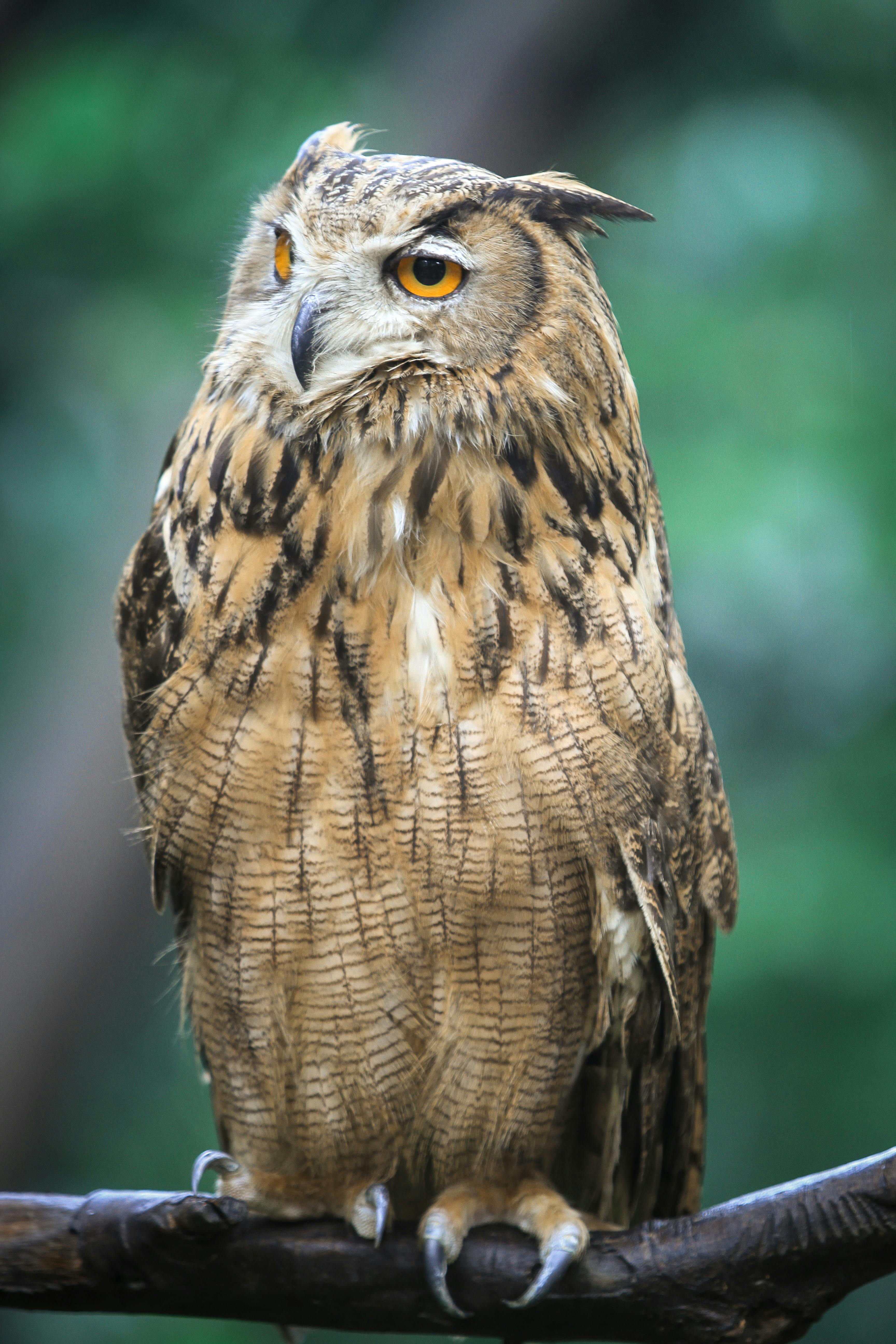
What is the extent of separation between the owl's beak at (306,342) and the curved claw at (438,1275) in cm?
125

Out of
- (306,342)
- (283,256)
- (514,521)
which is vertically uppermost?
(283,256)

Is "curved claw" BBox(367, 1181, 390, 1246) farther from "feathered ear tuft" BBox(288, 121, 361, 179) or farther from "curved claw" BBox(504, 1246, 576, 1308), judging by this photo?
"feathered ear tuft" BBox(288, 121, 361, 179)

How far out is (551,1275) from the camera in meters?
1.91

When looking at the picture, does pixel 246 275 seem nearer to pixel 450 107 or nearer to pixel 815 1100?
pixel 450 107

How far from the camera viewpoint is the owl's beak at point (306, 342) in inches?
71.0

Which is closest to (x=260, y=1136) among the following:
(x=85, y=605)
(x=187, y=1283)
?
(x=187, y=1283)

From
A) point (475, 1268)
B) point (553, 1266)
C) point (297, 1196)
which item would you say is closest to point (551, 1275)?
point (553, 1266)

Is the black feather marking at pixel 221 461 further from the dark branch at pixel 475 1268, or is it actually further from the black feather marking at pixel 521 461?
the dark branch at pixel 475 1268

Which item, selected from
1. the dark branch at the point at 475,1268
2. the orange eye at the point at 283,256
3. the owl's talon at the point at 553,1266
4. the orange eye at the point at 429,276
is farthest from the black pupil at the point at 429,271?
the owl's talon at the point at 553,1266

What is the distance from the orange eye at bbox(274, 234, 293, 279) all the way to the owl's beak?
17 centimetres

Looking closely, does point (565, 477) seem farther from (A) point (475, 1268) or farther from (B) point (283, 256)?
(A) point (475, 1268)

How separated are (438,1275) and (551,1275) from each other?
0.16 m

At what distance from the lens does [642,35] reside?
180 inches

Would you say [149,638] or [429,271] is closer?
[429,271]
